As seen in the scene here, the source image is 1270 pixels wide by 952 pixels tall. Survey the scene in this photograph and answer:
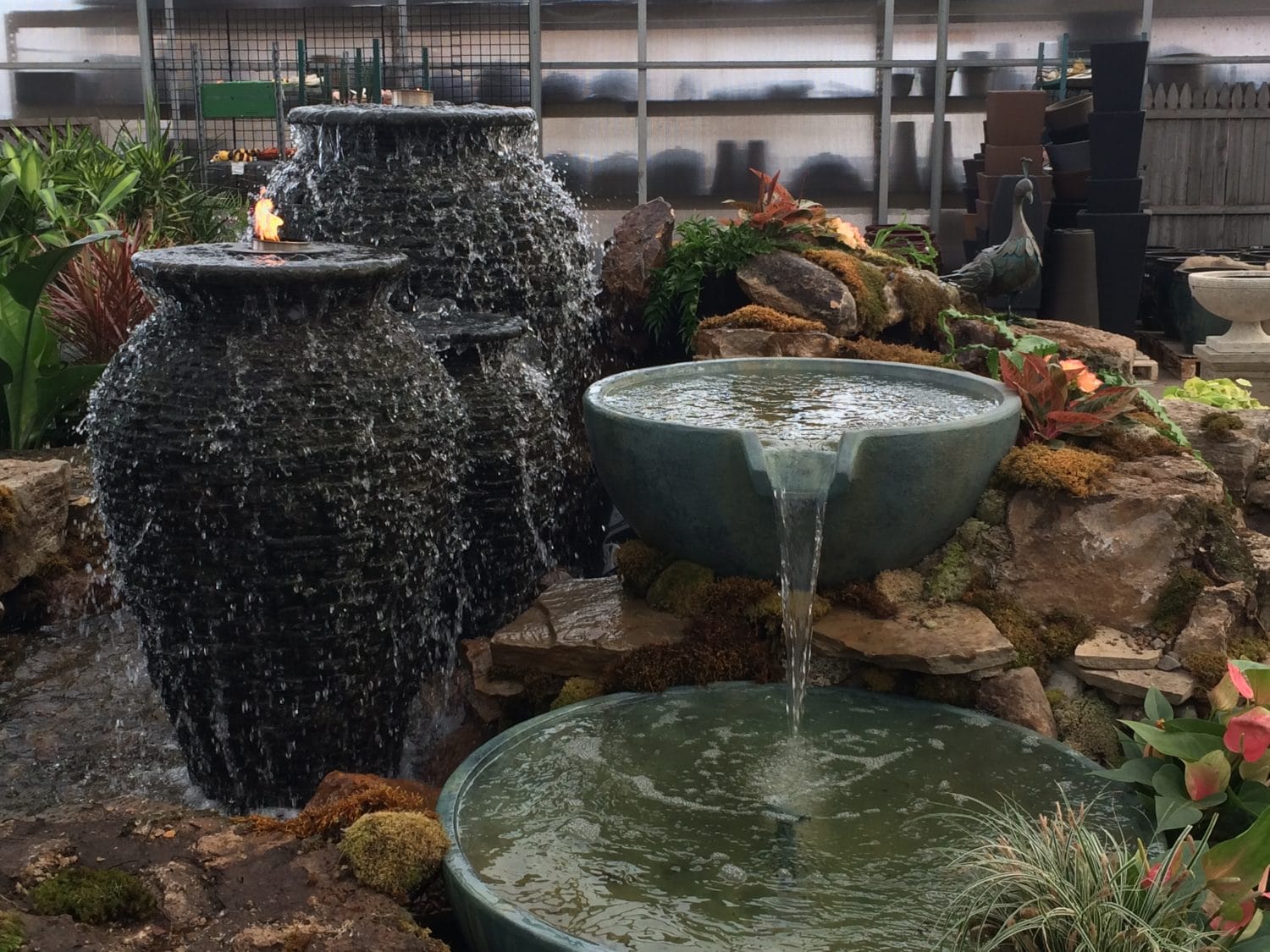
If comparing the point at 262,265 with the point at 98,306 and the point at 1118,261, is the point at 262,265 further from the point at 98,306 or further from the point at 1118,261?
the point at 1118,261

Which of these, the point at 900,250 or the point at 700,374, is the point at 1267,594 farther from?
the point at 900,250

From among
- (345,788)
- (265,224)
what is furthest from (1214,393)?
(345,788)

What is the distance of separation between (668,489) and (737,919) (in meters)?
1.57

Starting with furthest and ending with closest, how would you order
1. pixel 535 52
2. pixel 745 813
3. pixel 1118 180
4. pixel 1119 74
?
pixel 535 52 → pixel 1118 180 → pixel 1119 74 → pixel 745 813

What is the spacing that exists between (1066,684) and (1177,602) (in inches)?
17.0

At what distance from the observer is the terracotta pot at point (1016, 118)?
9.92 m

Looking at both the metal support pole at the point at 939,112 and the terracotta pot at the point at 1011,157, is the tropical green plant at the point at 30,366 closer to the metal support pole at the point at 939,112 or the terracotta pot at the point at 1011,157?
the terracotta pot at the point at 1011,157

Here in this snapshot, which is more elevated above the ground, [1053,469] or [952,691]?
[1053,469]

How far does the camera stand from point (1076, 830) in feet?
8.73

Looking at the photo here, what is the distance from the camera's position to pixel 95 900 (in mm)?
2723

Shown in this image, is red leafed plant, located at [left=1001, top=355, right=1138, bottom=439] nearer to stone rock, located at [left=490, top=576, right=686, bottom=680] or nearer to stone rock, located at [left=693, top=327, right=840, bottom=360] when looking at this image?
stone rock, located at [left=693, top=327, right=840, bottom=360]

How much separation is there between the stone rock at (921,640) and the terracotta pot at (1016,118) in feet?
22.5

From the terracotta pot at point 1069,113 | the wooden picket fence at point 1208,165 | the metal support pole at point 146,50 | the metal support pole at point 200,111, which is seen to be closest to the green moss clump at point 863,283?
the terracotta pot at point 1069,113

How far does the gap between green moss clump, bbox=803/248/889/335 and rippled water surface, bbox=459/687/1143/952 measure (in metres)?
2.47
